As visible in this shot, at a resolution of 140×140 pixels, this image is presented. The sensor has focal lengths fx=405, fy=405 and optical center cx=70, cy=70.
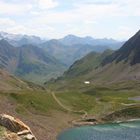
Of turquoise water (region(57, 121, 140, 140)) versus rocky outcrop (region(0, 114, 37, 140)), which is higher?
rocky outcrop (region(0, 114, 37, 140))

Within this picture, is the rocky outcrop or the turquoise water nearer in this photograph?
the rocky outcrop

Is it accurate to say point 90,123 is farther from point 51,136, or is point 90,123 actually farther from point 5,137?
point 5,137

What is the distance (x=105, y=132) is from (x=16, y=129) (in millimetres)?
117514

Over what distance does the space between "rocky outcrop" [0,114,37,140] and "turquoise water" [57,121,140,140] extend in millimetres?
99533

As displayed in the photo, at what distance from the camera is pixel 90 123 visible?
19388cm

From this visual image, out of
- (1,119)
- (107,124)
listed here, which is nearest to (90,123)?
(107,124)

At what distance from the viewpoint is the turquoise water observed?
15350 centimetres

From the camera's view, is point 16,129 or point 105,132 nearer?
point 16,129

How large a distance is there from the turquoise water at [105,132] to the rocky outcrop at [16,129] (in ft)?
327

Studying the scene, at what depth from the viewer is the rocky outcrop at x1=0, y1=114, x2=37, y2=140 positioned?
151ft

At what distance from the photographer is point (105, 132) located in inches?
6570

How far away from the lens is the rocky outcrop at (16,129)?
4612 centimetres

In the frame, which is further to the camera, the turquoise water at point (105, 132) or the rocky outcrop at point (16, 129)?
the turquoise water at point (105, 132)

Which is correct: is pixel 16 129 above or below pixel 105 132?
above
